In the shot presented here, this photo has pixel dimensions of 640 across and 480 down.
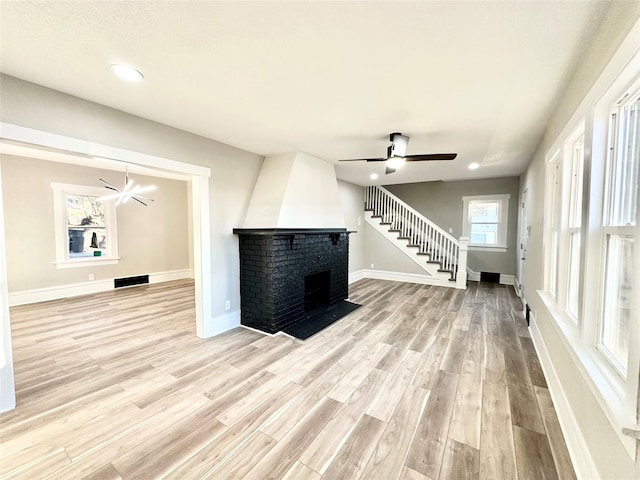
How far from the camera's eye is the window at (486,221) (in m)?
6.36

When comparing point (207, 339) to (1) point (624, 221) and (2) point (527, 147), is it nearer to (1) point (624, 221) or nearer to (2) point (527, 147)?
(1) point (624, 221)

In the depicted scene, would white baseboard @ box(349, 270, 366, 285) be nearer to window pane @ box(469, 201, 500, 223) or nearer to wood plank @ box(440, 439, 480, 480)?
window pane @ box(469, 201, 500, 223)

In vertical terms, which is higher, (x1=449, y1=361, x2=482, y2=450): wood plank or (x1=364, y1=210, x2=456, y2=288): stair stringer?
(x1=364, y1=210, x2=456, y2=288): stair stringer

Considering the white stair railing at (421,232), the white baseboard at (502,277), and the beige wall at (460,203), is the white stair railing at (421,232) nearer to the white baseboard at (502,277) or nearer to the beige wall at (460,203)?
the beige wall at (460,203)

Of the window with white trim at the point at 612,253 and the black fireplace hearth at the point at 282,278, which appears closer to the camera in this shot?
the window with white trim at the point at 612,253

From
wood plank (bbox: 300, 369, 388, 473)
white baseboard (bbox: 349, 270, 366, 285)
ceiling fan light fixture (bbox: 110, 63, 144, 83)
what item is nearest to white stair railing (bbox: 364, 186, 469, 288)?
white baseboard (bbox: 349, 270, 366, 285)

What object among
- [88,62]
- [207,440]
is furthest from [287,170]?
[207,440]

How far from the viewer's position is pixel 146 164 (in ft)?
9.02

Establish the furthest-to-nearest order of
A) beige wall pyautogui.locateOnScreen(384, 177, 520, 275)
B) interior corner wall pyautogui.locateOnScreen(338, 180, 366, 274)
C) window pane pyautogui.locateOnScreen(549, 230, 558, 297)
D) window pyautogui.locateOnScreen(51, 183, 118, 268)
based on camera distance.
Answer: interior corner wall pyautogui.locateOnScreen(338, 180, 366, 274), beige wall pyautogui.locateOnScreen(384, 177, 520, 275), window pyautogui.locateOnScreen(51, 183, 118, 268), window pane pyautogui.locateOnScreen(549, 230, 558, 297)

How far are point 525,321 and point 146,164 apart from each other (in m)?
5.40

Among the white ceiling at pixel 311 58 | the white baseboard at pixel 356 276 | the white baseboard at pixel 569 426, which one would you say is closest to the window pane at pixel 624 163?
the white ceiling at pixel 311 58

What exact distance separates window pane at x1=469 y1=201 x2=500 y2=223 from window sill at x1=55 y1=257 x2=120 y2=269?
867cm

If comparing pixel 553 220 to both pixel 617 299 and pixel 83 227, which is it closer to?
pixel 617 299

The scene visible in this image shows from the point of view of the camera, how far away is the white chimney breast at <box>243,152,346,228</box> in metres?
3.67
